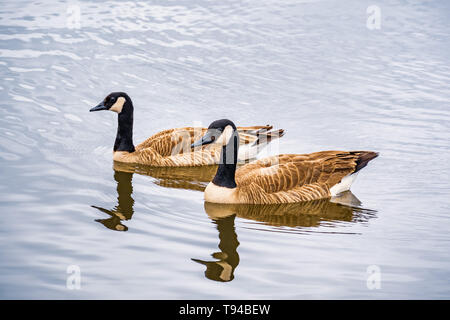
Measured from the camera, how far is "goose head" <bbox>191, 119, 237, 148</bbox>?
1112 cm

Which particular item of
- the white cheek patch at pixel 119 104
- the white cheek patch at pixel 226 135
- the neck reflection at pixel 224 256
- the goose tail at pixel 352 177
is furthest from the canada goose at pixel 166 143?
the neck reflection at pixel 224 256

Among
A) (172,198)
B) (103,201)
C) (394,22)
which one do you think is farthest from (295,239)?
(394,22)

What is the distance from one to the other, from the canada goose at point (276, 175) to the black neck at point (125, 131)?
8.58 feet

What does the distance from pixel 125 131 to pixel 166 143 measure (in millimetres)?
886

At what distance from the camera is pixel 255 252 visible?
29.9ft

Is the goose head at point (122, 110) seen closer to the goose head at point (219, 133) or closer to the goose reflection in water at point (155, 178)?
the goose reflection in water at point (155, 178)

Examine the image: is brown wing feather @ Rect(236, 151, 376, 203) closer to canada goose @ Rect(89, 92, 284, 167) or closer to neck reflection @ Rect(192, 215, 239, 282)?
neck reflection @ Rect(192, 215, 239, 282)

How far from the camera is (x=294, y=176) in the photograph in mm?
11359

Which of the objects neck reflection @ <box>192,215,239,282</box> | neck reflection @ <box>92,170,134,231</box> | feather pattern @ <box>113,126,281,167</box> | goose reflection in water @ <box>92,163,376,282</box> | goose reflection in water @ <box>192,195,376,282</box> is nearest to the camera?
neck reflection @ <box>192,215,239,282</box>

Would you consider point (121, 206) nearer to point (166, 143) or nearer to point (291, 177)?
point (166, 143)

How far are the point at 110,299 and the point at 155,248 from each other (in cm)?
151

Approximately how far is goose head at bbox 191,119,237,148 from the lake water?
40.9 inches

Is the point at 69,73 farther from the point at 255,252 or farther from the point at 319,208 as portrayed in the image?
the point at 255,252

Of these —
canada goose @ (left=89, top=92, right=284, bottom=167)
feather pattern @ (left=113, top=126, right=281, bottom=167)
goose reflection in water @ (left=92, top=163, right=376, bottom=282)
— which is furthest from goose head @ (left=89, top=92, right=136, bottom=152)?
goose reflection in water @ (left=92, top=163, right=376, bottom=282)
